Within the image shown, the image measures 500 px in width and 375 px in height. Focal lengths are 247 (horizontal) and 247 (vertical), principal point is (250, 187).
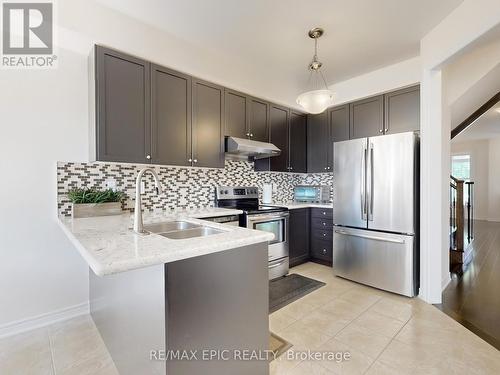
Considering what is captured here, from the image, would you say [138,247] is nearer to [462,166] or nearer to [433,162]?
[433,162]

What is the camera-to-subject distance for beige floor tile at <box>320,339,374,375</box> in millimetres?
1644

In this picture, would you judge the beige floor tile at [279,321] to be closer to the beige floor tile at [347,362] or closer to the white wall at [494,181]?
Result: the beige floor tile at [347,362]

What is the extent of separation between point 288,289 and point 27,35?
3.55 meters

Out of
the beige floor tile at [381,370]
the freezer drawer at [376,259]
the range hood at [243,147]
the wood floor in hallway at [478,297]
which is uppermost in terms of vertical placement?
the range hood at [243,147]

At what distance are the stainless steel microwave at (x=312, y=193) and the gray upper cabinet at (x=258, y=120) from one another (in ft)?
4.08

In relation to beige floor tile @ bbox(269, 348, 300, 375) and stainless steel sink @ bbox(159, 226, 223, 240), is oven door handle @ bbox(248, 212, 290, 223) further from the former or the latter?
beige floor tile @ bbox(269, 348, 300, 375)

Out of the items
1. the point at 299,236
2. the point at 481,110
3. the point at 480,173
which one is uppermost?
the point at 481,110

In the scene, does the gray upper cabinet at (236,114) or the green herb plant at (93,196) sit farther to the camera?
the gray upper cabinet at (236,114)

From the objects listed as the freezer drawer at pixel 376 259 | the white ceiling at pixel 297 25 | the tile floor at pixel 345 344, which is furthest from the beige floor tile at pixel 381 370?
the white ceiling at pixel 297 25

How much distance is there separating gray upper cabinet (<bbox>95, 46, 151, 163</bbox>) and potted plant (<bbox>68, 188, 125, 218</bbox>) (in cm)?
37

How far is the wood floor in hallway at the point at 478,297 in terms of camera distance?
83.1 inches

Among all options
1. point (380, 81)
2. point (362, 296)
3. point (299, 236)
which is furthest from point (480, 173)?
point (362, 296)

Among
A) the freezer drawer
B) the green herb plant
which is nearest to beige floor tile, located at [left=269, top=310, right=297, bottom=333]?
the freezer drawer

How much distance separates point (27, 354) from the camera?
5.89 ft
